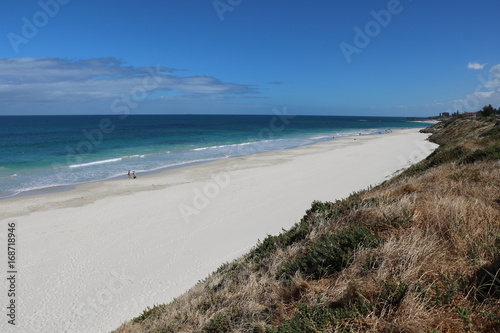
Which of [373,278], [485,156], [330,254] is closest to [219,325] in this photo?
[330,254]

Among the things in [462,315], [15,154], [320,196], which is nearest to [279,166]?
Result: [320,196]

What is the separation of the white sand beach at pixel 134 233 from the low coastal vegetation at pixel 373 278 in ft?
10.7

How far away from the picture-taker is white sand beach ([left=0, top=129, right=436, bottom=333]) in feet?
25.5

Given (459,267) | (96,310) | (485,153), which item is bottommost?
(96,310)

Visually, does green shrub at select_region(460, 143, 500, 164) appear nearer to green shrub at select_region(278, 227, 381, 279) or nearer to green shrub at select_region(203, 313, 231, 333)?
green shrub at select_region(278, 227, 381, 279)

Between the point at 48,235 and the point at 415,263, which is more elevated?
the point at 415,263

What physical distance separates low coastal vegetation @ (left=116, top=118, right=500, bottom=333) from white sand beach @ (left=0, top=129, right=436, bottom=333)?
10.7 ft

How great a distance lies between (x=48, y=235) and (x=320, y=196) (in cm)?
1270

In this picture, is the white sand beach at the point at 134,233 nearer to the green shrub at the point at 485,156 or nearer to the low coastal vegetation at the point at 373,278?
the low coastal vegetation at the point at 373,278

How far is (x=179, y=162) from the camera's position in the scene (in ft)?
102

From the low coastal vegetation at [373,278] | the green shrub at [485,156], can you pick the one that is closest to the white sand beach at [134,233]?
the low coastal vegetation at [373,278]

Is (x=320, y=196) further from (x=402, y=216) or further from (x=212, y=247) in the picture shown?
(x=402, y=216)

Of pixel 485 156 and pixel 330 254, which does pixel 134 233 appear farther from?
pixel 485 156

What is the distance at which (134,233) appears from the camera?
475 inches
